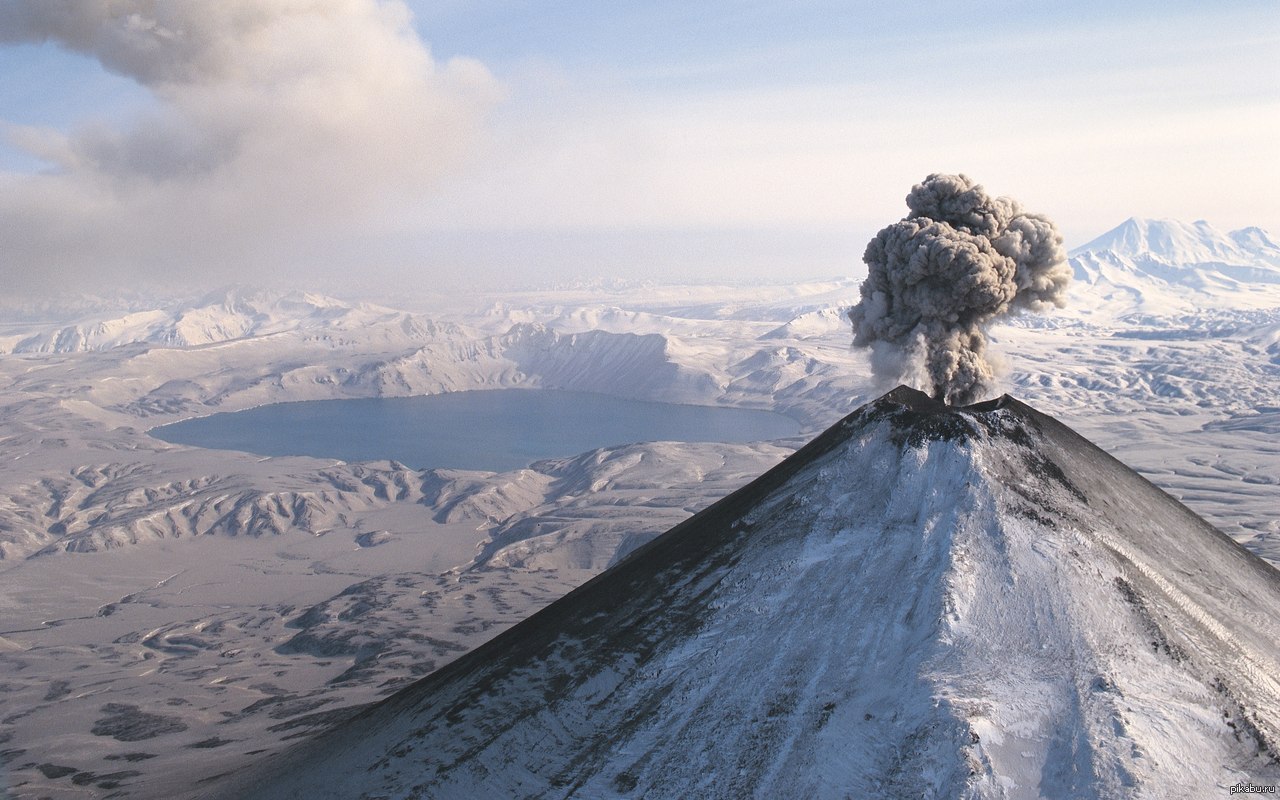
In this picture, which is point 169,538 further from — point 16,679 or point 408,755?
point 408,755

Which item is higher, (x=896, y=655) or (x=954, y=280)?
(x=954, y=280)

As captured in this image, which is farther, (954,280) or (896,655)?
(954,280)

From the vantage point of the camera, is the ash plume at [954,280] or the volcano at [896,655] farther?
the ash plume at [954,280]

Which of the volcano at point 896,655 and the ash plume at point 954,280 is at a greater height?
the ash plume at point 954,280

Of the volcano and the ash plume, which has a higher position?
the ash plume

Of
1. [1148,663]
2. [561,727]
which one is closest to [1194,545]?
[1148,663]
